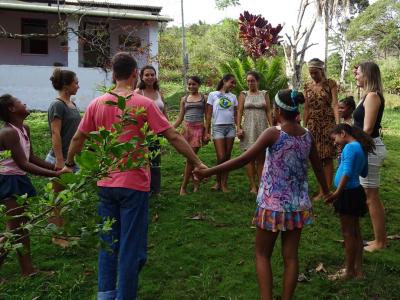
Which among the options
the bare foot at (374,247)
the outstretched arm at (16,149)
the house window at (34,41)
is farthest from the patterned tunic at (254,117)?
the house window at (34,41)

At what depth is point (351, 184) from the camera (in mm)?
3900

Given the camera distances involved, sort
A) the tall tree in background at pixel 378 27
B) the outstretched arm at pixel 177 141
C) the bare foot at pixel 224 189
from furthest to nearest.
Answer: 1. the tall tree in background at pixel 378 27
2. the bare foot at pixel 224 189
3. the outstretched arm at pixel 177 141

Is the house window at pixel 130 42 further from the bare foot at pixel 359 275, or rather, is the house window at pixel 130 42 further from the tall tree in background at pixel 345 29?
the tall tree in background at pixel 345 29

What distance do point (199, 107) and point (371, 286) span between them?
3660 mm

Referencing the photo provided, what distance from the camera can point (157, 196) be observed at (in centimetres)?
645

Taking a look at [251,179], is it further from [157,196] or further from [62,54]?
[62,54]

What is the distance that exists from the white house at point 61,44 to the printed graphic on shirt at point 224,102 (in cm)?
978

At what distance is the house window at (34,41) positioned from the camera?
18.7 meters

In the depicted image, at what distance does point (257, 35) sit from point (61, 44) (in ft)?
25.9

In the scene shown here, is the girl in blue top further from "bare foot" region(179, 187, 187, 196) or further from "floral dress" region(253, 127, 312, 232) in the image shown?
"bare foot" region(179, 187, 187, 196)

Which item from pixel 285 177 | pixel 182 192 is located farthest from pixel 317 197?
pixel 285 177

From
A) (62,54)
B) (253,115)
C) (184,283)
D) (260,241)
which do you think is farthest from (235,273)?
(62,54)

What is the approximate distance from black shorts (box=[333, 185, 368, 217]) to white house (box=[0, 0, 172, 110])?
42.5 feet

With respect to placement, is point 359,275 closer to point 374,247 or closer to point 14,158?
point 374,247
